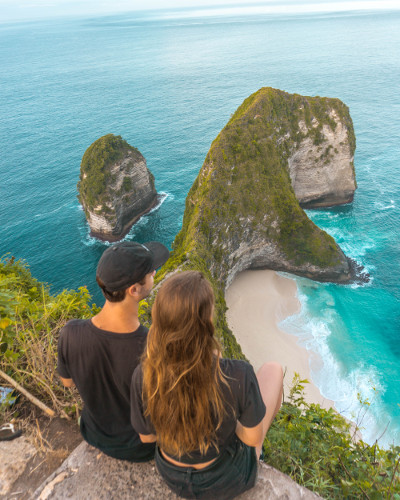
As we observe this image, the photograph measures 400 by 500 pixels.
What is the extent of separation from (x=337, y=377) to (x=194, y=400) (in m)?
27.3

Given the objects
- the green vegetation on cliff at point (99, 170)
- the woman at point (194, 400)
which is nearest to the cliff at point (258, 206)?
the green vegetation on cliff at point (99, 170)

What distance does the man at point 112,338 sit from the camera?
357 centimetres

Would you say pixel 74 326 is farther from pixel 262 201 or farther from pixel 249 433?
pixel 262 201

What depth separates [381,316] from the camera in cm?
3139

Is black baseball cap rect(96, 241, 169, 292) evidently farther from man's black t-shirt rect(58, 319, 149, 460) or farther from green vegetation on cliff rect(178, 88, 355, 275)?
green vegetation on cliff rect(178, 88, 355, 275)

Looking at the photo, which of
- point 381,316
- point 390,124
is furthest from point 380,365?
point 390,124

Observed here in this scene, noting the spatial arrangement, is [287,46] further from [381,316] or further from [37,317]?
[37,317]

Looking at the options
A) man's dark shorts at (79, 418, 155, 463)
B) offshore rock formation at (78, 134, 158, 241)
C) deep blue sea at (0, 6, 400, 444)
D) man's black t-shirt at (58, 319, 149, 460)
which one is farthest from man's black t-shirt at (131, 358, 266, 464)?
offshore rock formation at (78, 134, 158, 241)

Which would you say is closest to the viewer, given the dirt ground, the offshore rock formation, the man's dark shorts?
the man's dark shorts

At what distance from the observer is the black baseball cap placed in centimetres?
353

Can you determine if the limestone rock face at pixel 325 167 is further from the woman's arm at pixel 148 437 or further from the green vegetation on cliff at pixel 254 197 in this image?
the woman's arm at pixel 148 437

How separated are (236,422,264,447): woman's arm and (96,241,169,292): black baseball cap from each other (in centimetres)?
193

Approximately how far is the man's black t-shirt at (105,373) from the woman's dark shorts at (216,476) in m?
0.67

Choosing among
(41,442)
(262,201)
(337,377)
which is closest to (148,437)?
(41,442)
